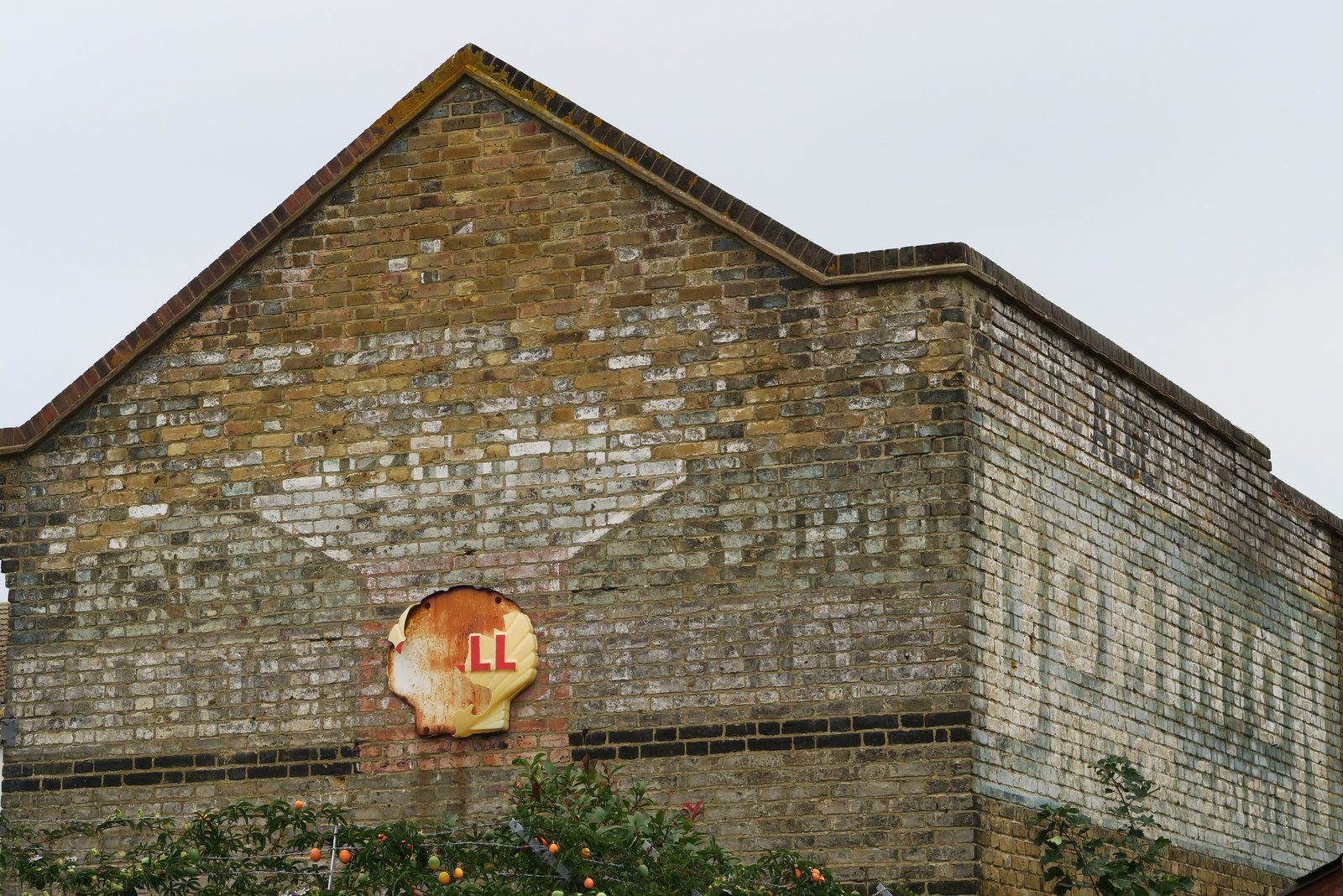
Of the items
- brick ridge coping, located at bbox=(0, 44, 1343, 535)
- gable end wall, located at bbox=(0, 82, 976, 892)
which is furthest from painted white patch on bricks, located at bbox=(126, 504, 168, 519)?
brick ridge coping, located at bbox=(0, 44, 1343, 535)

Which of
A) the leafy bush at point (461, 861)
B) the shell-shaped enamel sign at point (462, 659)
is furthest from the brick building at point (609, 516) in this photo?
the leafy bush at point (461, 861)

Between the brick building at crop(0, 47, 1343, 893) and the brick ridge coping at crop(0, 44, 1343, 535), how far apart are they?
0.10 ft

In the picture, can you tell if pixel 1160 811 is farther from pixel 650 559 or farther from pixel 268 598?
pixel 268 598

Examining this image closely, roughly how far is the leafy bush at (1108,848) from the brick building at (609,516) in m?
0.26

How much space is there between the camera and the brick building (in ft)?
43.7

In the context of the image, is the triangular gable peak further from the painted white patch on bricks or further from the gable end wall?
the painted white patch on bricks

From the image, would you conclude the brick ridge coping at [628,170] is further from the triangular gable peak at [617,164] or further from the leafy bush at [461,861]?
the leafy bush at [461,861]

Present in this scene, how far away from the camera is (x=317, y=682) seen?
47.0ft

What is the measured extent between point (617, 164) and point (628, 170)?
11cm

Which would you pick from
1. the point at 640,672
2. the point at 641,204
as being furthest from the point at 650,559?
the point at 641,204

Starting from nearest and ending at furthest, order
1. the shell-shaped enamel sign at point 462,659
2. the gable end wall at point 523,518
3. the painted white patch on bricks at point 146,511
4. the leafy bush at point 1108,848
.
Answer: the gable end wall at point 523,518 < the leafy bush at point 1108,848 < the shell-shaped enamel sign at point 462,659 < the painted white patch on bricks at point 146,511

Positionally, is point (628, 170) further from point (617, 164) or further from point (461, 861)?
point (461, 861)

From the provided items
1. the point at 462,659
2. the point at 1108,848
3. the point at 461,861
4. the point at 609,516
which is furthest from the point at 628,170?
the point at 1108,848

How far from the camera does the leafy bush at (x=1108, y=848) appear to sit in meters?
13.5
